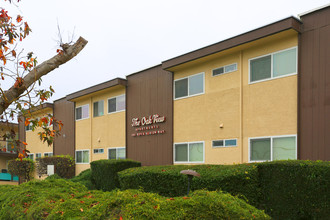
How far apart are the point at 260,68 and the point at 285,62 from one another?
0.94m

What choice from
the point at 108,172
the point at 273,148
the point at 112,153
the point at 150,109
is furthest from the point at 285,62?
the point at 112,153

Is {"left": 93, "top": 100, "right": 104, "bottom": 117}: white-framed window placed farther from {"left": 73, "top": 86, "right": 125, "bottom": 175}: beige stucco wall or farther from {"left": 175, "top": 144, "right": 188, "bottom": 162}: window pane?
{"left": 175, "top": 144, "right": 188, "bottom": 162}: window pane

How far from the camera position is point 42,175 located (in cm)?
2297

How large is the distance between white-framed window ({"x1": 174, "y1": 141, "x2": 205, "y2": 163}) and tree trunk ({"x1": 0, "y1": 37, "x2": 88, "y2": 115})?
8703 millimetres

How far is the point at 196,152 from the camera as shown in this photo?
12914mm

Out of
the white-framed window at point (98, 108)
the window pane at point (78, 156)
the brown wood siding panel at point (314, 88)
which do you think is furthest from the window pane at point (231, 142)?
the window pane at point (78, 156)

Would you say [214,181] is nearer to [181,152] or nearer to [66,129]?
[181,152]

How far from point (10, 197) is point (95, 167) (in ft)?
29.2

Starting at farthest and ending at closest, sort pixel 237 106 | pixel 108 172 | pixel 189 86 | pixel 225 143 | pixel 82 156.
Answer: pixel 82 156 < pixel 189 86 < pixel 108 172 < pixel 225 143 < pixel 237 106

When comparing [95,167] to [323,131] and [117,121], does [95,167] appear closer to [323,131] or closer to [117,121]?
[117,121]

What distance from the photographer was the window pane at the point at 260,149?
34.5 feet

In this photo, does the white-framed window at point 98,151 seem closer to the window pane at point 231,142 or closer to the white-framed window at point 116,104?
the white-framed window at point 116,104

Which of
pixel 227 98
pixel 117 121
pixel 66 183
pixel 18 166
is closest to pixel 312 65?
pixel 227 98

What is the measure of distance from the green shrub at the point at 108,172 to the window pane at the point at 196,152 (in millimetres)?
2677
